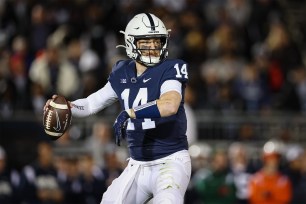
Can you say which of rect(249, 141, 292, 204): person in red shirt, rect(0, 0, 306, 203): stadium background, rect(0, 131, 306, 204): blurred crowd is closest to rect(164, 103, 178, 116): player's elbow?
rect(0, 131, 306, 204): blurred crowd

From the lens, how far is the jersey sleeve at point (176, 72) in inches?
296

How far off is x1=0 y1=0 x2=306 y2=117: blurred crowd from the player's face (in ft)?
21.5

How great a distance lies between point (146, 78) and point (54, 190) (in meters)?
5.02

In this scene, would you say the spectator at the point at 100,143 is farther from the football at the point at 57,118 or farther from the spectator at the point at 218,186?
the football at the point at 57,118

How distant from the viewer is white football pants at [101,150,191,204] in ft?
24.3

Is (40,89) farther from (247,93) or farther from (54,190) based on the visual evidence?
(247,93)

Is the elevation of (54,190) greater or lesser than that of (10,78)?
lesser

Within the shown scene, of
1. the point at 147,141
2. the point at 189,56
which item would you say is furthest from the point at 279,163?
the point at 147,141

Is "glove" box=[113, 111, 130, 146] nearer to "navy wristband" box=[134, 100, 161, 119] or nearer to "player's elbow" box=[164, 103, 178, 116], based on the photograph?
"navy wristband" box=[134, 100, 161, 119]

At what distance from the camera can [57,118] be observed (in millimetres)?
7633

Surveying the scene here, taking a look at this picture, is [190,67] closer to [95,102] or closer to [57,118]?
[95,102]

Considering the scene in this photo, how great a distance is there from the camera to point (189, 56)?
15.7 meters

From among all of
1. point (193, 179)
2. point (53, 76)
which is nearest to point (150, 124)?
point (193, 179)

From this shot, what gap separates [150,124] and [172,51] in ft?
26.0
